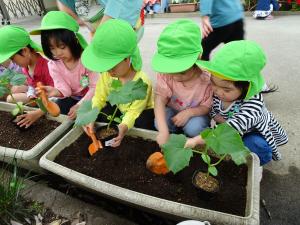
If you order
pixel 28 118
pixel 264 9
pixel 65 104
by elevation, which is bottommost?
pixel 264 9

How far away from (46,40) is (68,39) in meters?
0.13

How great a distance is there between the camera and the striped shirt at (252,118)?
1447mm

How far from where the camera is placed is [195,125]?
5.50 ft

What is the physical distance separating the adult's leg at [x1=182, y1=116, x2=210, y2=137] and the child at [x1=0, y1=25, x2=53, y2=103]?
874 millimetres

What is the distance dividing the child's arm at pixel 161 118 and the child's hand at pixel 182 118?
79 millimetres

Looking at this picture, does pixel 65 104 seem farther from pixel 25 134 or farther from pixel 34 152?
pixel 34 152

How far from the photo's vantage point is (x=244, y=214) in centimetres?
118

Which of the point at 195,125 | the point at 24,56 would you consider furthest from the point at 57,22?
the point at 195,125

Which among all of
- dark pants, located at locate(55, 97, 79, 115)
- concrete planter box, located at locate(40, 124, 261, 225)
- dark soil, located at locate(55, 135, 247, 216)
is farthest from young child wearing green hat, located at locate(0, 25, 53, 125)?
concrete planter box, located at locate(40, 124, 261, 225)

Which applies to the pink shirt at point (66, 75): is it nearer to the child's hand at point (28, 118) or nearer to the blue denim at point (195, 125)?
the child's hand at point (28, 118)

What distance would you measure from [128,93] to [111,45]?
30 centimetres

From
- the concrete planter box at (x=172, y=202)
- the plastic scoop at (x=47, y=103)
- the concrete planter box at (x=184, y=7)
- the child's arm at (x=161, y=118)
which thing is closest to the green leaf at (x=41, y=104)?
the plastic scoop at (x=47, y=103)

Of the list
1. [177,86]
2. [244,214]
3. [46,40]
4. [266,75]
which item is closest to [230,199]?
[244,214]

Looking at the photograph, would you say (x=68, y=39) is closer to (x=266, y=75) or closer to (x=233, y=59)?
(x=233, y=59)
